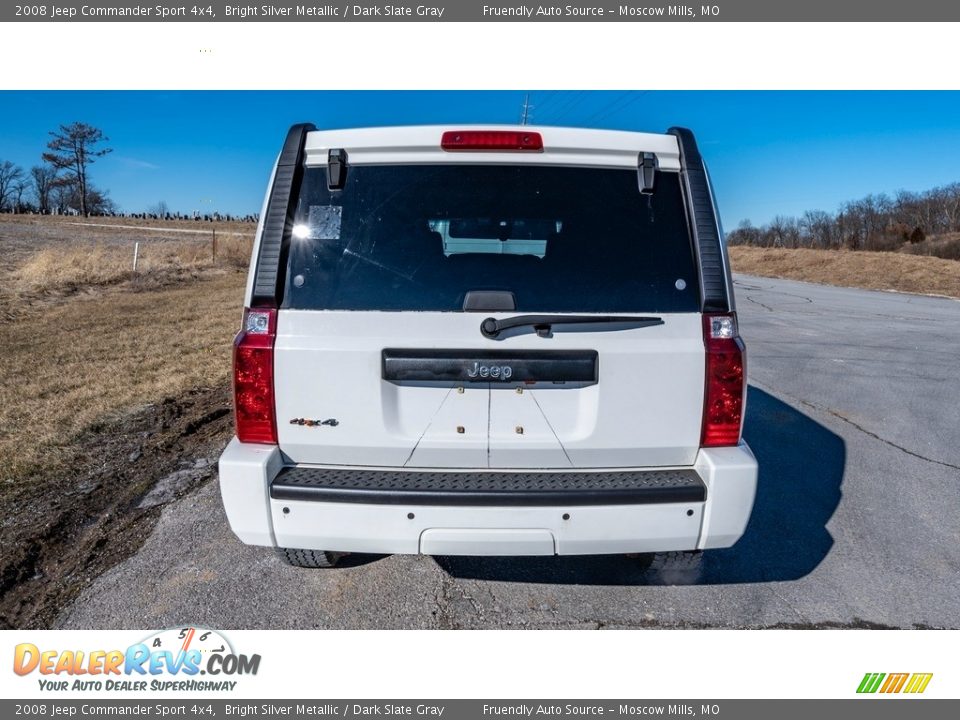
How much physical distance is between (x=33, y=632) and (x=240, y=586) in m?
0.85

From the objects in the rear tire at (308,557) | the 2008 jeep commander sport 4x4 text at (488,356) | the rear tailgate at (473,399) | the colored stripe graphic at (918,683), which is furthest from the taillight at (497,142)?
the colored stripe graphic at (918,683)

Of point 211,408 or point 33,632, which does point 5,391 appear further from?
point 33,632

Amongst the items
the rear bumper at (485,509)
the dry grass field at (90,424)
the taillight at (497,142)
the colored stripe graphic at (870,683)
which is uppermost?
the taillight at (497,142)

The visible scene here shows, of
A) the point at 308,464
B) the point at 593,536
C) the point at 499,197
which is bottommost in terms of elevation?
the point at 593,536

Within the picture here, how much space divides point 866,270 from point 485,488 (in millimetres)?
38133

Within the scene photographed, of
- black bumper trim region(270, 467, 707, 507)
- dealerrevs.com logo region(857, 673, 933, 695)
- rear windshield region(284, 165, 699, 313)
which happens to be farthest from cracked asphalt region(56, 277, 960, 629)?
rear windshield region(284, 165, 699, 313)

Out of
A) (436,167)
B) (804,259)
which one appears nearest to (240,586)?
(436,167)

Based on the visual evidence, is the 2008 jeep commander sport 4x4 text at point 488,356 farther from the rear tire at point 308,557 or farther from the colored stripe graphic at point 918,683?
the colored stripe graphic at point 918,683

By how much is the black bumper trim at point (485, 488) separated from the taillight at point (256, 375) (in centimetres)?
22

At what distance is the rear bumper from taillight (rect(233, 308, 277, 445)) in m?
0.10

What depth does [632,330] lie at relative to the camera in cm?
255

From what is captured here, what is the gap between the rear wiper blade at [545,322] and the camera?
2498mm

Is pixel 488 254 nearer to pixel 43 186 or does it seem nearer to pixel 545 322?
pixel 545 322

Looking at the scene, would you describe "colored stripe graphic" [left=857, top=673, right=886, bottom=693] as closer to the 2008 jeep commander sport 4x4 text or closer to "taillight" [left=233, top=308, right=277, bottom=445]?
the 2008 jeep commander sport 4x4 text
